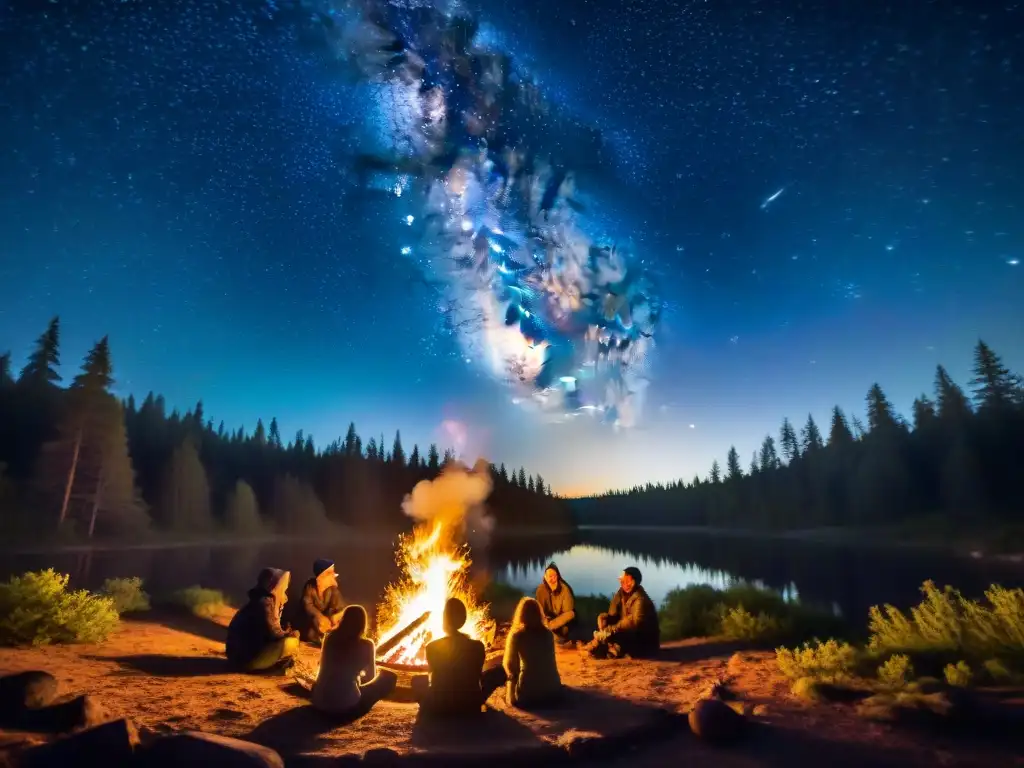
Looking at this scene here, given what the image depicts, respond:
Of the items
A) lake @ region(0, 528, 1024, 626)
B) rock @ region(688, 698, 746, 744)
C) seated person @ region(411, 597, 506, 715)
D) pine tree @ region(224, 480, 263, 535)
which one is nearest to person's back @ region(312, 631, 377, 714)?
seated person @ region(411, 597, 506, 715)

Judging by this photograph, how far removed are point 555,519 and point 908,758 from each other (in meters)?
149

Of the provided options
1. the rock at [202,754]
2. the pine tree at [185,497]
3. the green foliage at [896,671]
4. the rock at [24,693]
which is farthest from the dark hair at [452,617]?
the pine tree at [185,497]

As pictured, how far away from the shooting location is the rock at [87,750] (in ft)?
16.1

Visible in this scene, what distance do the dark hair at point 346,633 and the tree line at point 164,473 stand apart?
5854 centimetres

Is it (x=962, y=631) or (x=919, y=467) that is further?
(x=919, y=467)

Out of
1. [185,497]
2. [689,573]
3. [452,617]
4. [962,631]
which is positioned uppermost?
[185,497]

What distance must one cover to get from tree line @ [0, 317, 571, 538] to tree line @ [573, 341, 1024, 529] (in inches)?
2589

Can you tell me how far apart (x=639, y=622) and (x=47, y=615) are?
13.2m

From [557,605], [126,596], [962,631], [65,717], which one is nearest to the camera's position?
[65,717]

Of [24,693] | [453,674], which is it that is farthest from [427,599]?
[24,693]

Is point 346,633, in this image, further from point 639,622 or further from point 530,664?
point 639,622

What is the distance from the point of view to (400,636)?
11398mm

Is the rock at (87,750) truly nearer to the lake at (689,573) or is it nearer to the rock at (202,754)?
the rock at (202,754)

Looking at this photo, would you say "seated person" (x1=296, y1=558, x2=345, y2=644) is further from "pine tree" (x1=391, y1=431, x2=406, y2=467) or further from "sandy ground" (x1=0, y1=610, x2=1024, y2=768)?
"pine tree" (x1=391, y1=431, x2=406, y2=467)
